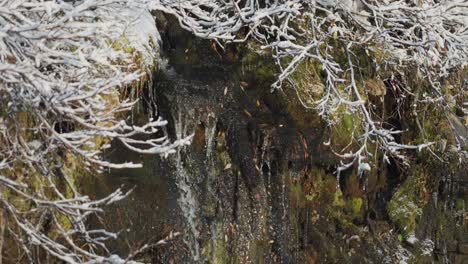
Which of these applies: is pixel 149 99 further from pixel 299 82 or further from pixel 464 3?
pixel 464 3

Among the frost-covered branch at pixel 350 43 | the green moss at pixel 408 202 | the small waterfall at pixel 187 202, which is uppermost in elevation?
the frost-covered branch at pixel 350 43

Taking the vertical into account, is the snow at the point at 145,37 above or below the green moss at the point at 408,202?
above

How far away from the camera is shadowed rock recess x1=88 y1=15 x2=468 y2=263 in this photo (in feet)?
16.2

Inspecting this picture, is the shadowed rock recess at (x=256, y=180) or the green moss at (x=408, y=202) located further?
the green moss at (x=408, y=202)

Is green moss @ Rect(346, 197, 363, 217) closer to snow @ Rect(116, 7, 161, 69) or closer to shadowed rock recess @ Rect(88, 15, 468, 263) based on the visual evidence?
shadowed rock recess @ Rect(88, 15, 468, 263)

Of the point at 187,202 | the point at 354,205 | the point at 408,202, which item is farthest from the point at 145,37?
the point at 408,202

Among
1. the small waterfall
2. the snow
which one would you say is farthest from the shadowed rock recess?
the snow

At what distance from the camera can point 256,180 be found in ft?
18.0

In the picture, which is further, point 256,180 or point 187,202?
point 256,180

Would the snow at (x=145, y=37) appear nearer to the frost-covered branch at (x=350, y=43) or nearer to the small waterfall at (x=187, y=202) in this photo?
the frost-covered branch at (x=350, y=43)

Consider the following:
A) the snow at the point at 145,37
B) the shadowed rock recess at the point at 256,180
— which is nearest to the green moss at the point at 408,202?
the shadowed rock recess at the point at 256,180

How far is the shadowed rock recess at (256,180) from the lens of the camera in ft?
16.2

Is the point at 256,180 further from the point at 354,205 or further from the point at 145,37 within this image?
the point at 145,37

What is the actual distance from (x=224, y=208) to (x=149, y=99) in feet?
3.88
